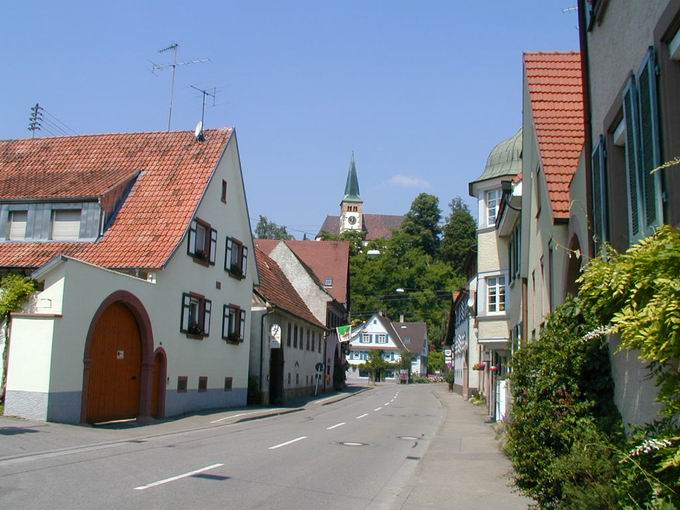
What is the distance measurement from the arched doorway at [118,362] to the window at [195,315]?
2.90m

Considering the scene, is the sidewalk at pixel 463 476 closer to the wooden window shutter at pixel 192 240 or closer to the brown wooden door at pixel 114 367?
the brown wooden door at pixel 114 367

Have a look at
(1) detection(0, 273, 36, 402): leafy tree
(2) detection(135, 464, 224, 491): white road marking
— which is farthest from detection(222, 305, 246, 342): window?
(2) detection(135, 464, 224, 491): white road marking

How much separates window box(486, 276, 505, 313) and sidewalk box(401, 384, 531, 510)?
5.37 m

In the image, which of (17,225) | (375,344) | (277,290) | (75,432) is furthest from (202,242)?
(375,344)

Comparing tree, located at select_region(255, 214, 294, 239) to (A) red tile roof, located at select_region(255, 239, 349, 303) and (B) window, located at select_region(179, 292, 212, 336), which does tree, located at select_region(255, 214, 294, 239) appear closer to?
(A) red tile roof, located at select_region(255, 239, 349, 303)

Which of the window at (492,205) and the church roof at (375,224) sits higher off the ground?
the church roof at (375,224)

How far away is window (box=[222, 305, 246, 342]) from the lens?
30.7 metres

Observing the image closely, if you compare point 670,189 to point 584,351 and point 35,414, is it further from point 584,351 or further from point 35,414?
point 35,414

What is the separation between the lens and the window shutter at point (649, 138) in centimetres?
626

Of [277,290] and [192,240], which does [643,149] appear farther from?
[277,290]

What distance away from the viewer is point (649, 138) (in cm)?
652

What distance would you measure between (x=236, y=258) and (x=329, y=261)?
120 ft

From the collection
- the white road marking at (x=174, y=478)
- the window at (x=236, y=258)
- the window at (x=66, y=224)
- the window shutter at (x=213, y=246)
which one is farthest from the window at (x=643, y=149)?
the window at (x=236, y=258)

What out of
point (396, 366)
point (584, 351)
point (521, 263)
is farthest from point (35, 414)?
point (396, 366)
